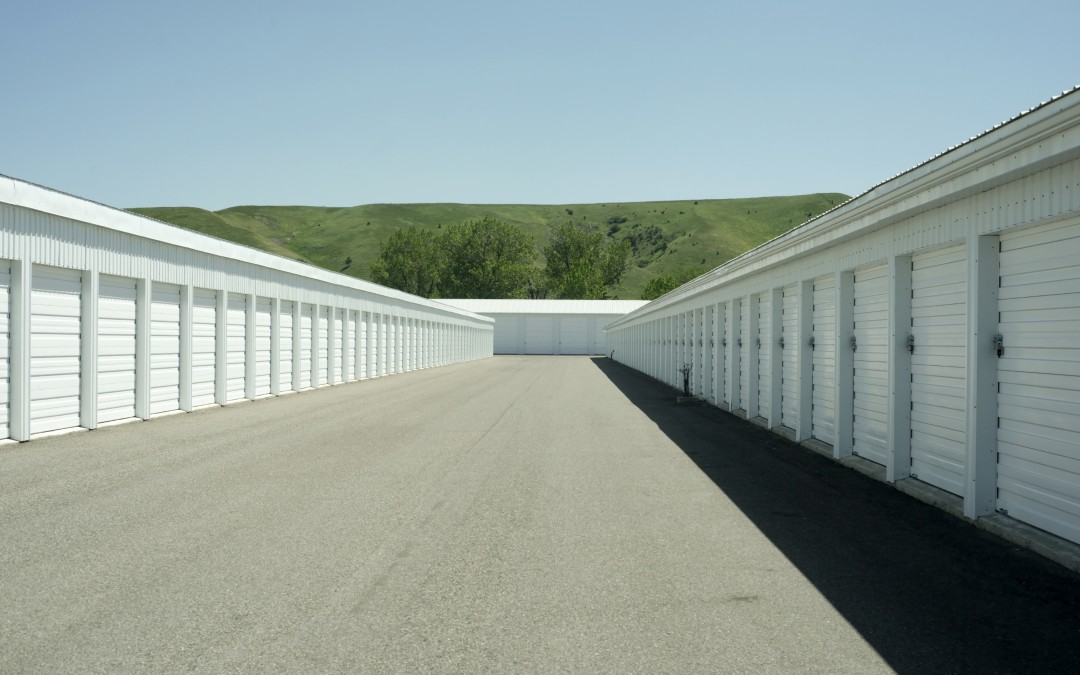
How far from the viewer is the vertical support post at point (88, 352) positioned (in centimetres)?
1425

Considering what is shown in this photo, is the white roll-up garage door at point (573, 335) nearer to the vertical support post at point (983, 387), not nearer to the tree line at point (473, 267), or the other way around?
the tree line at point (473, 267)

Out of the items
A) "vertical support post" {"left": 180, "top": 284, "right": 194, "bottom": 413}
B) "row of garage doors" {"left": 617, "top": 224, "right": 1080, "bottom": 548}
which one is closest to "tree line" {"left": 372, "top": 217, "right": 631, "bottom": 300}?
"vertical support post" {"left": 180, "top": 284, "right": 194, "bottom": 413}

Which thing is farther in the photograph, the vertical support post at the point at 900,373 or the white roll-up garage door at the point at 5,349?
the white roll-up garage door at the point at 5,349

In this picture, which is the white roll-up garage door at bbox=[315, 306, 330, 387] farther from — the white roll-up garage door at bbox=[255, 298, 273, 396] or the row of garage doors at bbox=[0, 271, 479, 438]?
the white roll-up garage door at bbox=[255, 298, 273, 396]

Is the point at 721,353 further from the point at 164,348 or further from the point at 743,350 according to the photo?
the point at 164,348

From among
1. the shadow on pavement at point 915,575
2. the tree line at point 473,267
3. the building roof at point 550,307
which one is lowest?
Answer: the shadow on pavement at point 915,575

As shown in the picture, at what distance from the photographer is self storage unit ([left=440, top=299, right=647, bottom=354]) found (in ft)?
256

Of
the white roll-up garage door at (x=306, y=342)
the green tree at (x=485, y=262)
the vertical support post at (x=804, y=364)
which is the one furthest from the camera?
the green tree at (x=485, y=262)

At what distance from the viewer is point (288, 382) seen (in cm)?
2409

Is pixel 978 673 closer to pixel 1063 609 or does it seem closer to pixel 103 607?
pixel 1063 609

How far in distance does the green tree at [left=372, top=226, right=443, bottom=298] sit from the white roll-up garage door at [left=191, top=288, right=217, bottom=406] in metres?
105

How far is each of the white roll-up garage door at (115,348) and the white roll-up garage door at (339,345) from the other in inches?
489

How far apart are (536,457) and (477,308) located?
230ft

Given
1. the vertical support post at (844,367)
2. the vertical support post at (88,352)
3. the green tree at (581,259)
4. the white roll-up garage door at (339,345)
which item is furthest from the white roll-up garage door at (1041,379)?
the green tree at (581,259)
